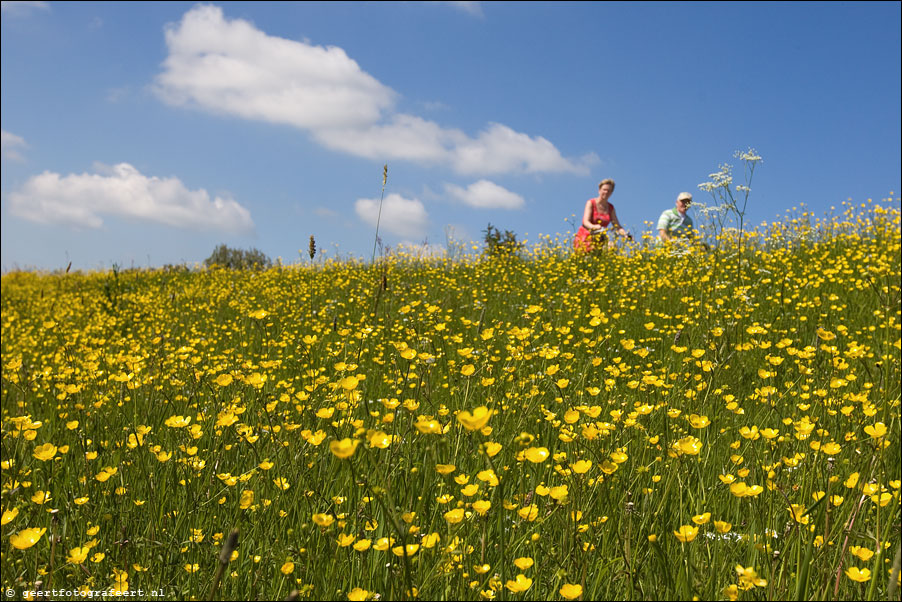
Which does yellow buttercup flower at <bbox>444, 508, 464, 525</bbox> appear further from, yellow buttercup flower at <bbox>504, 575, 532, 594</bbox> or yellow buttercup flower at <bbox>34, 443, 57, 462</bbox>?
yellow buttercup flower at <bbox>34, 443, 57, 462</bbox>

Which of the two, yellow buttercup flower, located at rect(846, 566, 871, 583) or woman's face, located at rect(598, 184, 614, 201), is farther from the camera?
woman's face, located at rect(598, 184, 614, 201)

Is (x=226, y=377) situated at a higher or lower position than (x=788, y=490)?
higher

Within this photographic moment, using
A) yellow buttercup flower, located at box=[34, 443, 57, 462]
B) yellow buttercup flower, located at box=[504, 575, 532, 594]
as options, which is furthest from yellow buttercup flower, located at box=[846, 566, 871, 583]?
yellow buttercup flower, located at box=[34, 443, 57, 462]

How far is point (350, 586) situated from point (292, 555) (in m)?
0.25

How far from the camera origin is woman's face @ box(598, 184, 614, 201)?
11.8 metres

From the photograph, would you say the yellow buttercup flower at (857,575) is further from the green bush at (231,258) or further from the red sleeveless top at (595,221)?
the green bush at (231,258)

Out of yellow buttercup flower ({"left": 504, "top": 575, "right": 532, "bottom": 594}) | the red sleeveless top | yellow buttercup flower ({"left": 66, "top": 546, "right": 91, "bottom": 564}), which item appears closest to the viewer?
yellow buttercup flower ({"left": 504, "top": 575, "right": 532, "bottom": 594})

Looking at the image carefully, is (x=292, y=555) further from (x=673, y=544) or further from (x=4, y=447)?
(x=4, y=447)

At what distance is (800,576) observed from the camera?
4.87 feet

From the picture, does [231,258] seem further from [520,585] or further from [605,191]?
[520,585]

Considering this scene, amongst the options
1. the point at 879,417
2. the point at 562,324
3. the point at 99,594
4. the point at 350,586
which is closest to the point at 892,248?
the point at 562,324

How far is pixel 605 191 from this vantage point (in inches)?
466

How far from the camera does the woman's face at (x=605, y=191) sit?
11812mm

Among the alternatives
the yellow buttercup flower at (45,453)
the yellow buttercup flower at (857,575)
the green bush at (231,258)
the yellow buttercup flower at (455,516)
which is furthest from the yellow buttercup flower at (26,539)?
the green bush at (231,258)
